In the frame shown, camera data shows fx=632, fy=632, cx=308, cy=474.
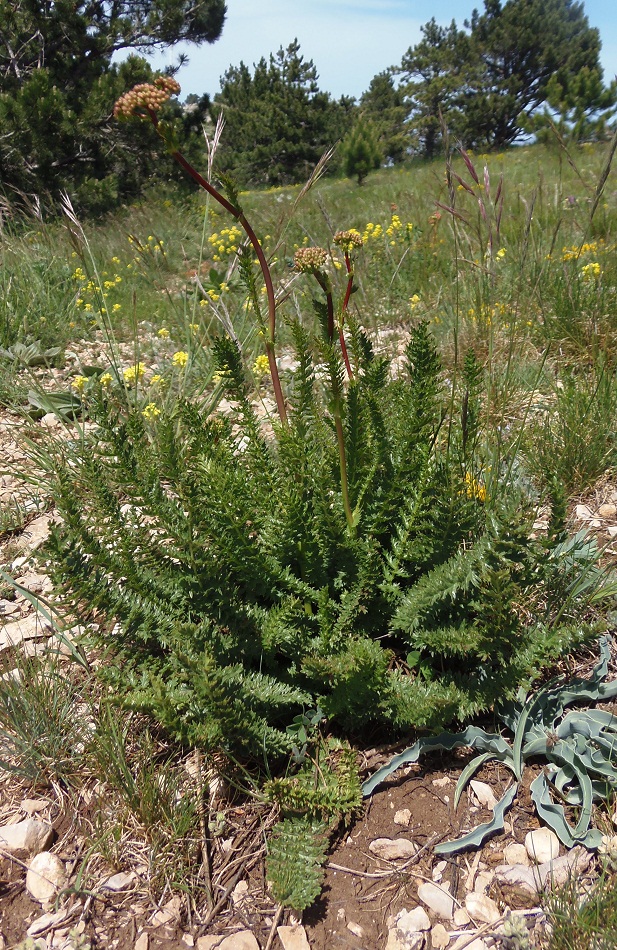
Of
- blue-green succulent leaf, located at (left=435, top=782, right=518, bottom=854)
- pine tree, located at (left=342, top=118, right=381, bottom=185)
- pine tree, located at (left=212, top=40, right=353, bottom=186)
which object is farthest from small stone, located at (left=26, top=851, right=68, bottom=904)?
pine tree, located at (left=212, top=40, right=353, bottom=186)

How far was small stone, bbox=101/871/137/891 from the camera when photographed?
5.15 ft

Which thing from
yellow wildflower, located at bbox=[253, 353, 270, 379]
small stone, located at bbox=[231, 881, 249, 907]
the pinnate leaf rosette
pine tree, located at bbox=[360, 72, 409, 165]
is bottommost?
small stone, located at bbox=[231, 881, 249, 907]

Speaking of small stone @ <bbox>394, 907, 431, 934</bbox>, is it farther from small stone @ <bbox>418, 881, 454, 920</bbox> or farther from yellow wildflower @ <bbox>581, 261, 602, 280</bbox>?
yellow wildflower @ <bbox>581, 261, 602, 280</bbox>

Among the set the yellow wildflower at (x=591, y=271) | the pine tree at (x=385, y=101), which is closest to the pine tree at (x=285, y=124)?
the pine tree at (x=385, y=101)

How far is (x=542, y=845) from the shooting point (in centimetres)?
156

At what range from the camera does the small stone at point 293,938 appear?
4.72ft

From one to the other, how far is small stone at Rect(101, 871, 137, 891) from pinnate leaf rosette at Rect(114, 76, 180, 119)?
1.83m

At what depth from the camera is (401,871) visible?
1.57m

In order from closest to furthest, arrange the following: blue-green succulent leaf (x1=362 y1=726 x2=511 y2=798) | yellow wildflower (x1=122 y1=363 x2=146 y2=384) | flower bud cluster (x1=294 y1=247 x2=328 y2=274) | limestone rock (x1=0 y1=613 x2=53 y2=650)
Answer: flower bud cluster (x1=294 y1=247 x2=328 y2=274), blue-green succulent leaf (x1=362 y1=726 x2=511 y2=798), limestone rock (x1=0 y1=613 x2=53 y2=650), yellow wildflower (x1=122 y1=363 x2=146 y2=384)

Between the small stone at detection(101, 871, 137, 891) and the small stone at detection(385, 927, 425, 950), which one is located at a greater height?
the small stone at detection(101, 871, 137, 891)

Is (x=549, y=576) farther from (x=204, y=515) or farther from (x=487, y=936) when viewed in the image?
(x=204, y=515)

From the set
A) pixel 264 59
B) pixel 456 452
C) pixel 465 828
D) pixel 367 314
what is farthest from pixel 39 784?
pixel 264 59

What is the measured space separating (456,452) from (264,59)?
118 feet

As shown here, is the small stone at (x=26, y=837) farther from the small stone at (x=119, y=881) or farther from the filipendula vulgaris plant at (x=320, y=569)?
the filipendula vulgaris plant at (x=320, y=569)
